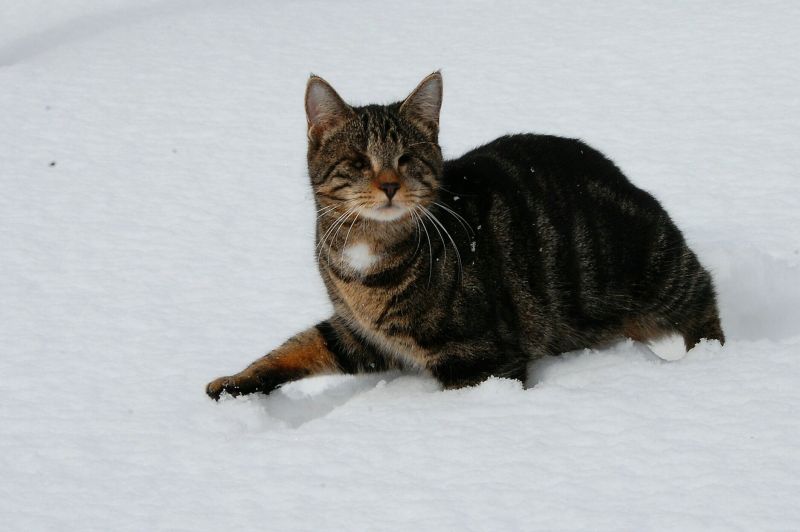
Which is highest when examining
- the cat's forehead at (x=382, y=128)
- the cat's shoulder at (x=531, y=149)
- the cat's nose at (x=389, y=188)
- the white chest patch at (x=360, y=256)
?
the cat's forehead at (x=382, y=128)

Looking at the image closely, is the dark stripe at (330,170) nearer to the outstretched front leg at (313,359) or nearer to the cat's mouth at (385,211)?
the cat's mouth at (385,211)

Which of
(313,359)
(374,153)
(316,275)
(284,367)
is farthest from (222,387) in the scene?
(316,275)

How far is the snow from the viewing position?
299cm

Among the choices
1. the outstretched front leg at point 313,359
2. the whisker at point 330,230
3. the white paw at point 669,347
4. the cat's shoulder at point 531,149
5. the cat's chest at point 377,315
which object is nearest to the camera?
the whisker at point 330,230

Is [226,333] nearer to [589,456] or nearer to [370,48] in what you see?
[589,456]

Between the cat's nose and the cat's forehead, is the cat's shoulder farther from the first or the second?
the cat's nose

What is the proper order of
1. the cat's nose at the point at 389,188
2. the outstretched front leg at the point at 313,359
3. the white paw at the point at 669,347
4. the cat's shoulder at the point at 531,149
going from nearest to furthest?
the cat's nose at the point at 389,188, the outstretched front leg at the point at 313,359, the cat's shoulder at the point at 531,149, the white paw at the point at 669,347

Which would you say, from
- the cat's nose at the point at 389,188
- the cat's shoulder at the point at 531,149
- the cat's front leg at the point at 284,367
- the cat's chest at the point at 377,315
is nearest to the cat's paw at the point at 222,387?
the cat's front leg at the point at 284,367

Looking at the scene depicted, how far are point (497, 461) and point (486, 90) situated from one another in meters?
4.87

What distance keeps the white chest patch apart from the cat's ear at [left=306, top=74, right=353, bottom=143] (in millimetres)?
490

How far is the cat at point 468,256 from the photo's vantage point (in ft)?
12.6

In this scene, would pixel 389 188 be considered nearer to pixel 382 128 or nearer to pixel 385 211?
pixel 385 211

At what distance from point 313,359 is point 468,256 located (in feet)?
2.71

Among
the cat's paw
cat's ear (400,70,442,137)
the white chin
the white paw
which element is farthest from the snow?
cat's ear (400,70,442,137)
